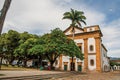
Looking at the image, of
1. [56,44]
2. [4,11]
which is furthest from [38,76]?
[56,44]

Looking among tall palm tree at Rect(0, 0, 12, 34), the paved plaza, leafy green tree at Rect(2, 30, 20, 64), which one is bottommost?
the paved plaza

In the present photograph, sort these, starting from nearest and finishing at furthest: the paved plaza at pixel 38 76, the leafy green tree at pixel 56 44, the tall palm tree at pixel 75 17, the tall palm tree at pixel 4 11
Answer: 1. the tall palm tree at pixel 4 11
2. the paved plaza at pixel 38 76
3. the leafy green tree at pixel 56 44
4. the tall palm tree at pixel 75 17

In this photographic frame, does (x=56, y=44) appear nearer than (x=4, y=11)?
No

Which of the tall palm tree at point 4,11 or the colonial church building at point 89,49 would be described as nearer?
the tall palm tree at point 4,11

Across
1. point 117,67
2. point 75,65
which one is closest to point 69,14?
point 75,65

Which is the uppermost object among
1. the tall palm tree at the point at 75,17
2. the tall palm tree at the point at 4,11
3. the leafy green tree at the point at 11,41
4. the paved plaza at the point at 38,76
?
the tall palm tree at the point at 75,17

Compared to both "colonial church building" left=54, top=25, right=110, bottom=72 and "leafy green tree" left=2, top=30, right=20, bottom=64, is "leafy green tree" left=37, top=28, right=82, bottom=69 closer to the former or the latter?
"colonial church building" left=54, top=25, right=110, bottom=72

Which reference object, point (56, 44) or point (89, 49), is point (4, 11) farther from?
point (89, 49)

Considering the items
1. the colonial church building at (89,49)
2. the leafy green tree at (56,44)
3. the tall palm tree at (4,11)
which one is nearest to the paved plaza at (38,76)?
the tall palm tree at (4,11)

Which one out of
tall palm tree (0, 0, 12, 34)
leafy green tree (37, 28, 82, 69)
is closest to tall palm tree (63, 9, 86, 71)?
leafy green tree (37, 28, 82, 69)

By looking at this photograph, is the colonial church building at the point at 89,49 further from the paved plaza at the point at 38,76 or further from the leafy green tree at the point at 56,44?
the paved plaza at the point at 38,76

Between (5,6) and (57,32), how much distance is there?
25.5 metres

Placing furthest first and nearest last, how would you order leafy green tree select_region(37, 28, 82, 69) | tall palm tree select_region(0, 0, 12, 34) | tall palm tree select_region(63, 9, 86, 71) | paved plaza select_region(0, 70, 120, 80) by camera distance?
tall palm tree select_region(63, 9, 86, 71) → leafy green tree select_region(37, 28, 82, 69) → paved plaza select_region(0, 70, 120, 80) → tall palm tree select_region(0, 0, 12, 34)

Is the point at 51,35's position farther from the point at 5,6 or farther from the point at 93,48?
the point at 5,6
